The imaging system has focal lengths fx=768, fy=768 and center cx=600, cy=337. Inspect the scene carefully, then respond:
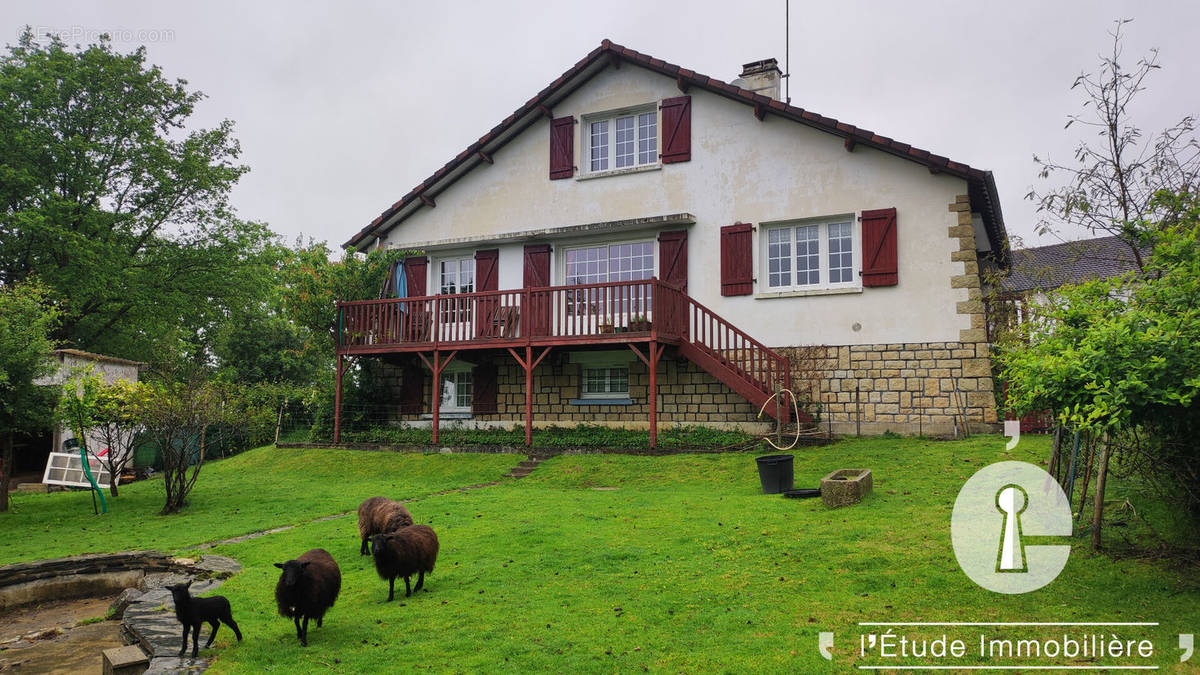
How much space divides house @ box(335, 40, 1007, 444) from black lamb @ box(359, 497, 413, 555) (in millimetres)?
7767

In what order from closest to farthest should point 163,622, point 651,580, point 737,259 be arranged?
point 163,622, point 651,580, point 737,259

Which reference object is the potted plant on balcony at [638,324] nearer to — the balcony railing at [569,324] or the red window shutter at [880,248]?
the balcony railing at [569,324]

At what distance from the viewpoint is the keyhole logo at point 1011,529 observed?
6418 mm

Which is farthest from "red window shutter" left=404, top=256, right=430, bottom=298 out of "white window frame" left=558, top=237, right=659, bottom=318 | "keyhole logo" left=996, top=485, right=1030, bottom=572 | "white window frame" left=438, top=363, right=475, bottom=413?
"keyhole logo" left=996, top=485, right=1030, bottom=572

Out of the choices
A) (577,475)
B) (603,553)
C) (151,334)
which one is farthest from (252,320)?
(603,553)

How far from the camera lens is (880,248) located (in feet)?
53.2

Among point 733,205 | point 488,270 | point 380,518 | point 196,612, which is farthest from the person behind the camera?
point 488,270

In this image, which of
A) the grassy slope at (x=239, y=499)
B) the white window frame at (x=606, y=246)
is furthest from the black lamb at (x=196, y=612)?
the white window frame at (x=606, y=246)

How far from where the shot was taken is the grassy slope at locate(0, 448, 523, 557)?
10938 mm

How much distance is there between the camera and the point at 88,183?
87.7 feet

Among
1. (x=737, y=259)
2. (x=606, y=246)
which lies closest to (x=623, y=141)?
(x=606, y=246)

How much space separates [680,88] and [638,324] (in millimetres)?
6153

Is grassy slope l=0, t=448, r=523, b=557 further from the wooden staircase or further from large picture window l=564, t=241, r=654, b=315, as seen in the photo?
large picture window l=564, t=241, r=654, b=315

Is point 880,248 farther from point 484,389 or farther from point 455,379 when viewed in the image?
point 455,379
